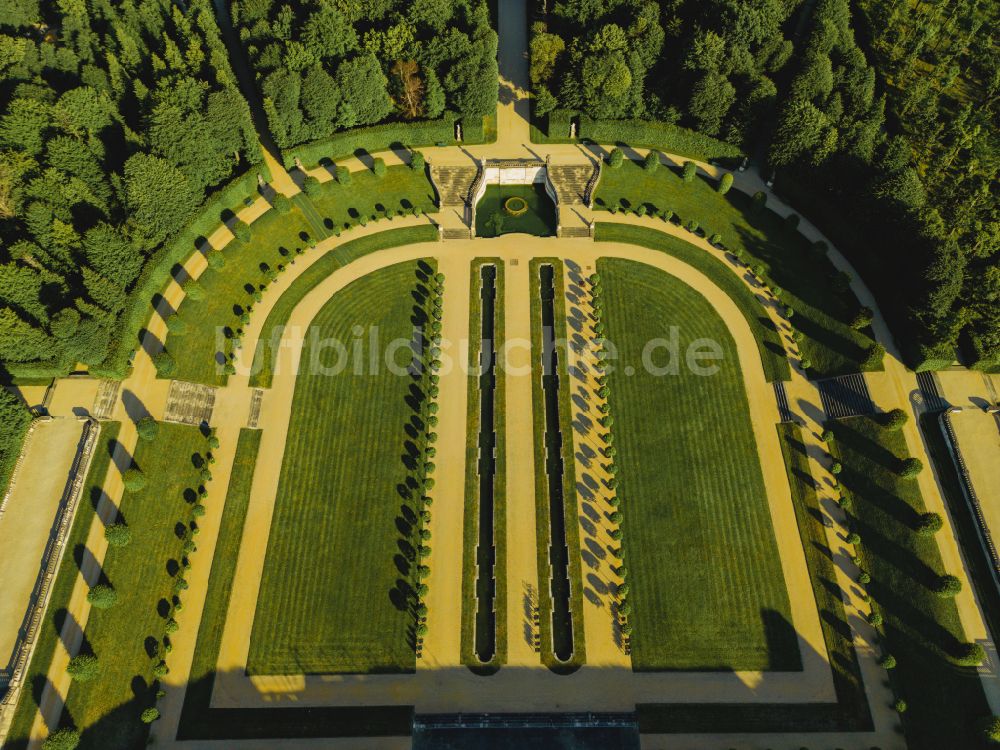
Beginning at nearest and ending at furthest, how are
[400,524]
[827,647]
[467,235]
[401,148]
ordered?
[827,647] < [400,524] < [467,235] < [401,148]

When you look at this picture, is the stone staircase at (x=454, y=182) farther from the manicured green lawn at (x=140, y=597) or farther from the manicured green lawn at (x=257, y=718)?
the manicured green lawn at (x=257, y=718)

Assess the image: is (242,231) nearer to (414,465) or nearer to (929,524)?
(414,465)

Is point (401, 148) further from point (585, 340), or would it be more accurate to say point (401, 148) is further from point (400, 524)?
point (400, 524)

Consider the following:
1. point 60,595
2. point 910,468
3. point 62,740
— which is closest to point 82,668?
point 62,740

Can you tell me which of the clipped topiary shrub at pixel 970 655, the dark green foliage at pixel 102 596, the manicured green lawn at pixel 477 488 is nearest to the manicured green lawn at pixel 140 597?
the dark green foliage at pixel 102 596

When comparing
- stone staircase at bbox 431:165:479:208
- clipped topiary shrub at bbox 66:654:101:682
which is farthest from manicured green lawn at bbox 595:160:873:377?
clipped topiary shrub at bbox 66:654:101:682

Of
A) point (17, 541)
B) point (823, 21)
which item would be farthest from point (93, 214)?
point (823, 21)

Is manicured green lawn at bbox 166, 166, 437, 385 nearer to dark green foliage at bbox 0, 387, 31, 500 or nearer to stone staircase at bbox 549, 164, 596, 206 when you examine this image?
dark green foliage at bbox 0, 387, 31, 500
